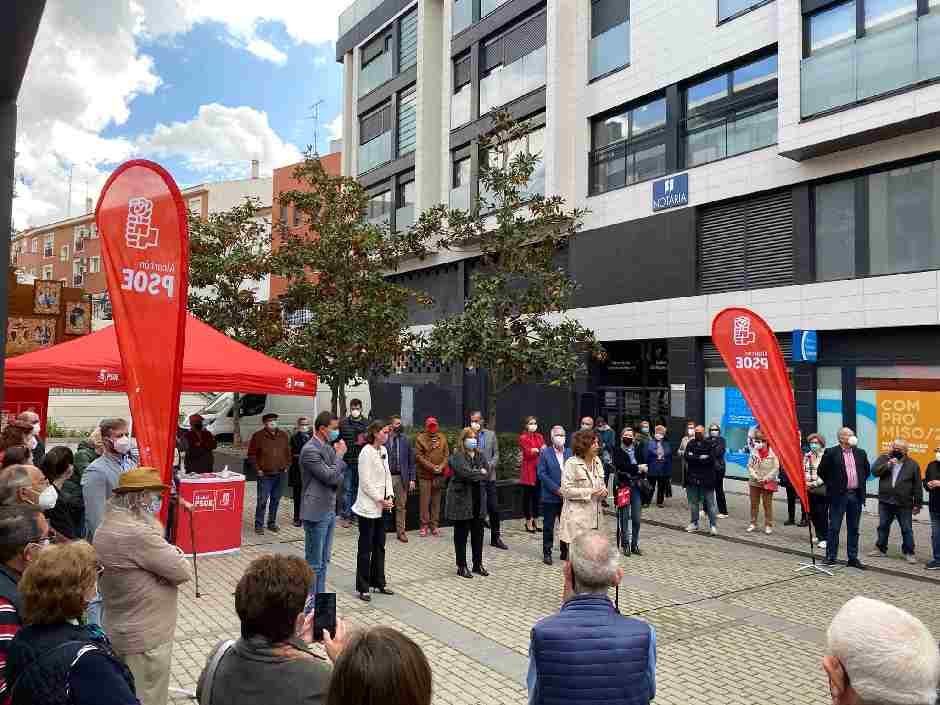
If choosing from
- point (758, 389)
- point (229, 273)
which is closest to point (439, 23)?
point (229, 273)

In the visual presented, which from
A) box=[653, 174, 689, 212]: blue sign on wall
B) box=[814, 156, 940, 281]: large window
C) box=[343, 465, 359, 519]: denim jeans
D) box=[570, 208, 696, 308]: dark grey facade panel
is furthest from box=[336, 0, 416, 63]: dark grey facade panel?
box=[343, 465, 359, 519]: denim jeans

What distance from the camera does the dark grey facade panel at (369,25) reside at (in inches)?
1176

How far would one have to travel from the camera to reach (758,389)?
10219 mm

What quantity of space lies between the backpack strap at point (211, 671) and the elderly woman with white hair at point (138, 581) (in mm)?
1691

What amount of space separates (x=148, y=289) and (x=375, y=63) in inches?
1110

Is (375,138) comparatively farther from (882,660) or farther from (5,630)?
(882,660)

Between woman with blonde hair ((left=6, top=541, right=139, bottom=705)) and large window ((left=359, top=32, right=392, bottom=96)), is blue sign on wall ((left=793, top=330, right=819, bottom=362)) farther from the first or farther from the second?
large window ((left=359, top=32, right=392, bottom=96))

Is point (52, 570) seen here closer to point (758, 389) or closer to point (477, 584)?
point (477, 584)

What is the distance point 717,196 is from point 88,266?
60.7 m

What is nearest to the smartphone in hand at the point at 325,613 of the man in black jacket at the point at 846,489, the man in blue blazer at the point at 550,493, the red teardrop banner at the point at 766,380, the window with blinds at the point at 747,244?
the man in blue blazer at the point at 550,493

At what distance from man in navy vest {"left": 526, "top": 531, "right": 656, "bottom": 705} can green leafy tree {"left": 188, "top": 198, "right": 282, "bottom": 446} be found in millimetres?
19593

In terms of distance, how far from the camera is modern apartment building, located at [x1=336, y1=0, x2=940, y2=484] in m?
14.4

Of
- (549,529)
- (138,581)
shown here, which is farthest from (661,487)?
(138,581)

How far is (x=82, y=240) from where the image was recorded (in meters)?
65.4
